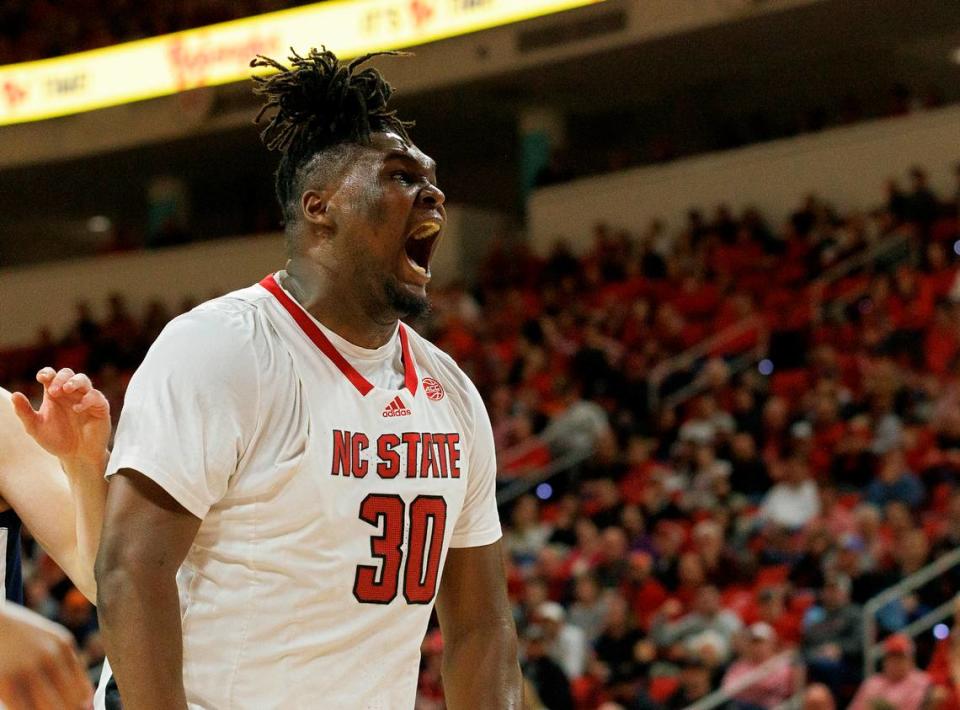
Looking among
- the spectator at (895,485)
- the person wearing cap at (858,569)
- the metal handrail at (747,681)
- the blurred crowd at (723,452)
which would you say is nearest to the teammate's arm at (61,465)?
the blurred crowd at (723,452)

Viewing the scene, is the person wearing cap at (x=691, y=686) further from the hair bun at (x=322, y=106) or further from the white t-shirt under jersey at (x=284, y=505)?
the hair bun at (x=322, y=106)

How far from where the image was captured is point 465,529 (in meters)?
3.00

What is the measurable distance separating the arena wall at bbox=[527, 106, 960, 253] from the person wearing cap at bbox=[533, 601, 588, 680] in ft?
21.6

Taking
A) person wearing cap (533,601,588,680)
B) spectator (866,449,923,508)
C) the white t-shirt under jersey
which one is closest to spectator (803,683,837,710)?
person wearing cap (533,601,588,680)

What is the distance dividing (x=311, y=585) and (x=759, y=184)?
13.0 meters

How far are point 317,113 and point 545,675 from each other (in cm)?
629

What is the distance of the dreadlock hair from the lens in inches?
111

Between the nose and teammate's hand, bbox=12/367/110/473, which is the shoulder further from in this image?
teammate's hand, bbox=12/367/110/473

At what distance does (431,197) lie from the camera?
2760 millimetres

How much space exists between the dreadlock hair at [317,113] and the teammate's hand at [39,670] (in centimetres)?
178

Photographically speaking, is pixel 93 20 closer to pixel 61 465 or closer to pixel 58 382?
pixel 61 465

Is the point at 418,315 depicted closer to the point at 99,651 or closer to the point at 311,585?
the point at 311,585

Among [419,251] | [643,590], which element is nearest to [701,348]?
[643,590]

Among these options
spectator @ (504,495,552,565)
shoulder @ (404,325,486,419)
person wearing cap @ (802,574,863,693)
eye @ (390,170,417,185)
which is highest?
eye @ (390,170,417,185)
